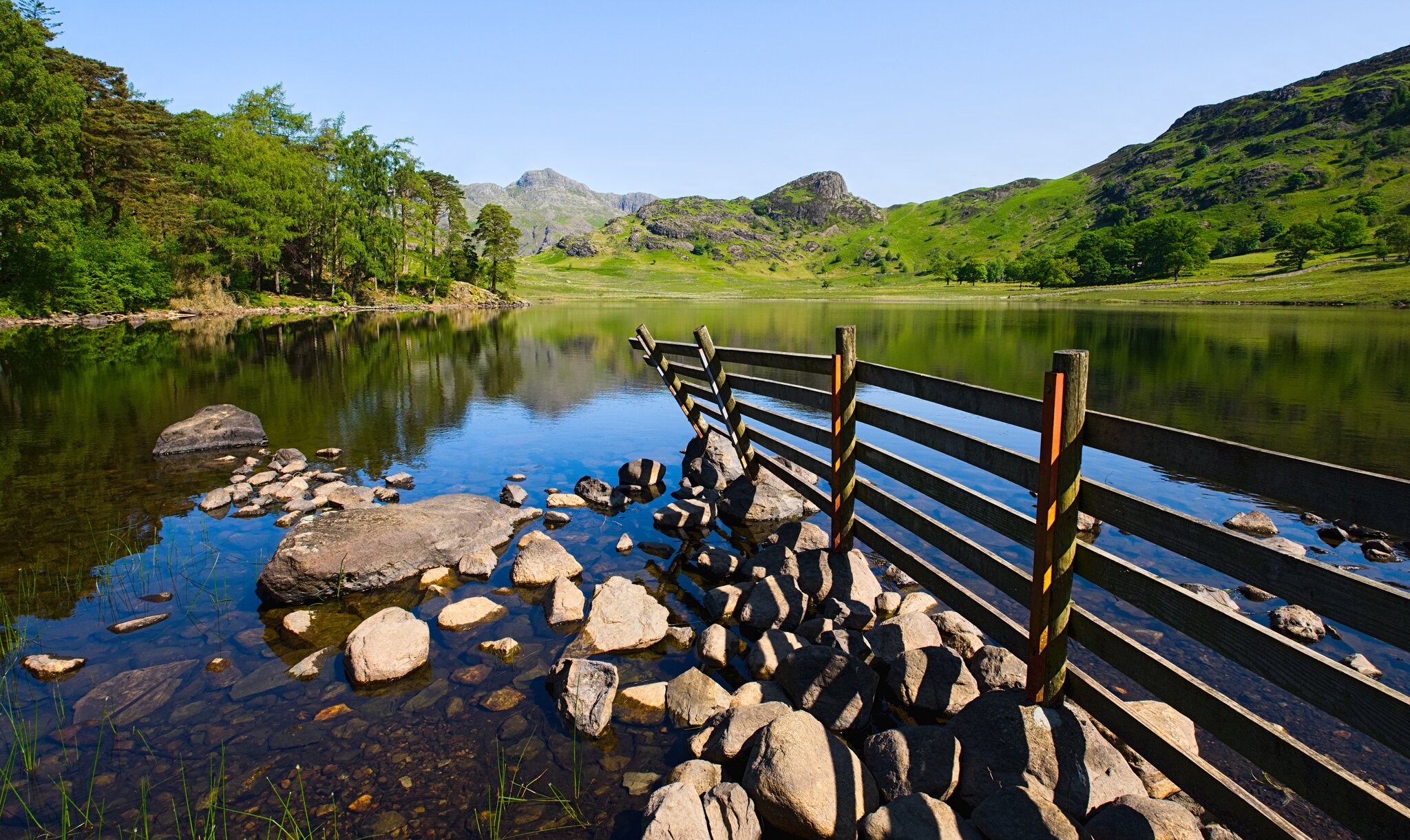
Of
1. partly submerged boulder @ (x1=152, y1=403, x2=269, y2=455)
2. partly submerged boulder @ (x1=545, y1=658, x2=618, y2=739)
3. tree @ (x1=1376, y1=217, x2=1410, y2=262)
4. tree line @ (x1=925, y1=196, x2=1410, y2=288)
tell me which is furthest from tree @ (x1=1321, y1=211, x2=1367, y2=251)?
partly submerged boulder @ (x1=545, y1=658, x2=618, y2=739)

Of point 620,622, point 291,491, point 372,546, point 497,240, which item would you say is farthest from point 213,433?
point 497,240

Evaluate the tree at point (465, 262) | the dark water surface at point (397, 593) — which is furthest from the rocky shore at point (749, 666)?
the tree at point (465, 262)

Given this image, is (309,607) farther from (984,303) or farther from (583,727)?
(984,303)

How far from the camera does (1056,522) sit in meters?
4.89

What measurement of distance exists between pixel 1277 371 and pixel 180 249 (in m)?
89.4

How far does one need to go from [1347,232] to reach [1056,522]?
17564 cm

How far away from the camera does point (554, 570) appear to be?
Result: 30.1ft

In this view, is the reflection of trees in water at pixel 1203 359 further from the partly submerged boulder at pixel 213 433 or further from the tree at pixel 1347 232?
the tree at pixel 1347 232

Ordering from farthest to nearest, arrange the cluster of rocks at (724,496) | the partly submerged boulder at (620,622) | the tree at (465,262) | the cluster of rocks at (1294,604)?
1. the tree at (465,262)
2. the cluster of rocks at (724,496)
3. the cluster of rocks at (1294,604)
4. the partly submerged boulder at (620,622)

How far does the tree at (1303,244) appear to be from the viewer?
398 feet

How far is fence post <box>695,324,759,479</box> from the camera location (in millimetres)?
12250

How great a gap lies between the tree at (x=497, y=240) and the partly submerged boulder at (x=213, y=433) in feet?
327

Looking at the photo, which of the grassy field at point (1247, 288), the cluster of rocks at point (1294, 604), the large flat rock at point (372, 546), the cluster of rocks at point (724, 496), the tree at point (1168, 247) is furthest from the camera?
the tree at point (1168, 247)

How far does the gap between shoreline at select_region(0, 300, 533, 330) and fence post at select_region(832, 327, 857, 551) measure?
2542 inches
